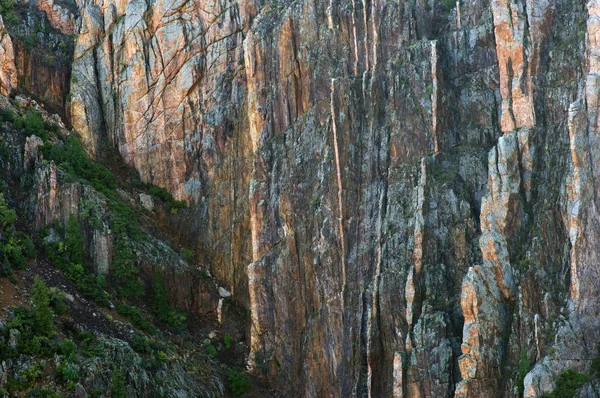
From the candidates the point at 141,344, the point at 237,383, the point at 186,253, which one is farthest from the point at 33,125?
the point at 237,383

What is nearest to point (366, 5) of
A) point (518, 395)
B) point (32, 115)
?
point (32, 115)

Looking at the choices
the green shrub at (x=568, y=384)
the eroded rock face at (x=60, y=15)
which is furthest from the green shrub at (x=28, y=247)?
the green shrub at (x=568, y=384)

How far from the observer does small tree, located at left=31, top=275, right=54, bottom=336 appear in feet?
193

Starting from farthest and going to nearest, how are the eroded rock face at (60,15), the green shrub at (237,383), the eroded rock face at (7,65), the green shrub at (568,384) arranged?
the eroded rock face at (60,15) < the eroded rock face at (7,65) < the green shrub at (237,383) < the green shrub at (568,384)

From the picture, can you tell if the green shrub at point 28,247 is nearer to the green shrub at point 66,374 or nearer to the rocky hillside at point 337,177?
the rocky hillside at point 337,177

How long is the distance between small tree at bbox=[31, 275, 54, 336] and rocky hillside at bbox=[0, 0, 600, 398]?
6768 millimetres

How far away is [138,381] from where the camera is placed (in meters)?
60.6

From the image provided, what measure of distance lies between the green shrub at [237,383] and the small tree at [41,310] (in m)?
15.1

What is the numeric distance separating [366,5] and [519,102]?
16824 mm

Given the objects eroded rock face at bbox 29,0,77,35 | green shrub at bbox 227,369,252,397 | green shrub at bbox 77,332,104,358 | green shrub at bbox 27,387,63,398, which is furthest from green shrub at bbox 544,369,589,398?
eroded rock face at bbox 29,0,77,35

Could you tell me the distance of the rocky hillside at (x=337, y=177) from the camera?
201ft

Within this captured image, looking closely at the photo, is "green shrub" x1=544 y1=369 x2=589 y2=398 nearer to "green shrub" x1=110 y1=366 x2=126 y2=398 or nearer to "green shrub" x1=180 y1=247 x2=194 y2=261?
"green shrub" x1=110 y1=366 x2=126 y2=398

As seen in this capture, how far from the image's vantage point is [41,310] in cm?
5888

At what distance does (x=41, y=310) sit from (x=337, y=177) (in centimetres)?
2556
